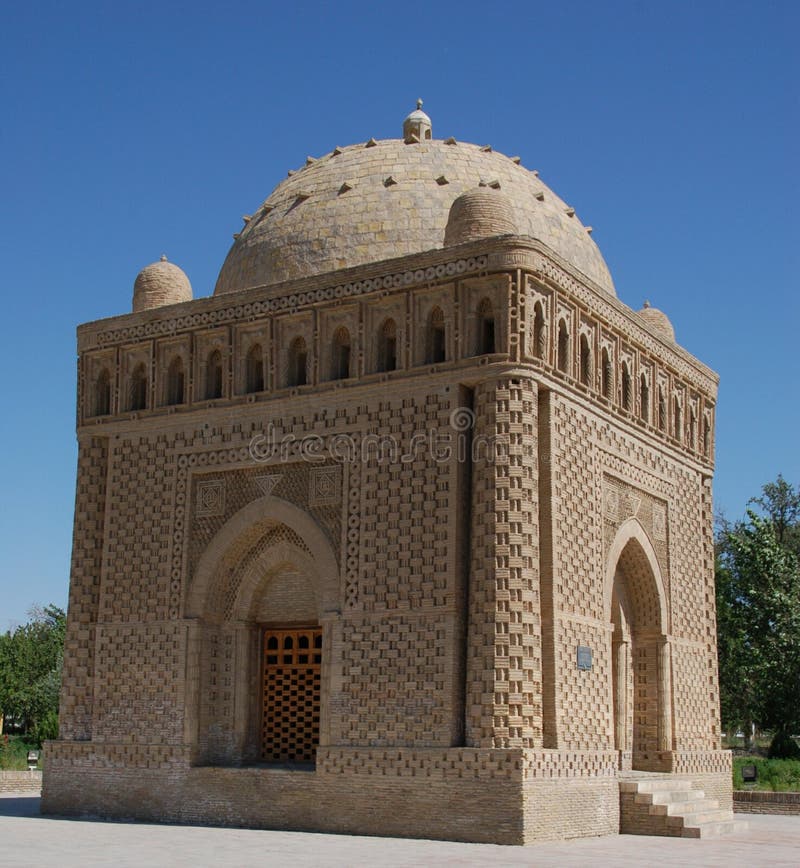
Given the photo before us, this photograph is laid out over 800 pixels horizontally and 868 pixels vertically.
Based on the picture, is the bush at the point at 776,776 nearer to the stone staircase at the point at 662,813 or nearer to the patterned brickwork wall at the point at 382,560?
the stone staircase at the point at 662,813

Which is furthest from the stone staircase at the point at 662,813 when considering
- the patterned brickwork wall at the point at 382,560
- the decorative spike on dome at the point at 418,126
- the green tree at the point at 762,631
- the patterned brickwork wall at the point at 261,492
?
the green tree at the point at 762,631

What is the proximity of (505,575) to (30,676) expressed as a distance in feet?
111

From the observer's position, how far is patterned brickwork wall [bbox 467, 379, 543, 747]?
13.3 m

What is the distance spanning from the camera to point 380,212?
1683cm

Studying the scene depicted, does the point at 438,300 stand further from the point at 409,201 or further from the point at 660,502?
the point at 660,502

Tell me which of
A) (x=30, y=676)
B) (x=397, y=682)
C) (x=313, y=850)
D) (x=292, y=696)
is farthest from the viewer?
(x=30, y=676)

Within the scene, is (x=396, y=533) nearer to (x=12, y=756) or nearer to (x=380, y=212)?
(x=380, y=212)

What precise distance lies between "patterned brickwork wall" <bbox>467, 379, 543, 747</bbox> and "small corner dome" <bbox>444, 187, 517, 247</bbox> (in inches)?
74.5

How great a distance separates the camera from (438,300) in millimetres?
14828

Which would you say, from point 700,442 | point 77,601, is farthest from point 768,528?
point 77,601

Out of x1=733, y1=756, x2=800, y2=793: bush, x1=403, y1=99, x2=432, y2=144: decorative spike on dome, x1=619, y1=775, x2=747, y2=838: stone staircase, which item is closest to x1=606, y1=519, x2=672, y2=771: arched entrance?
x1=619, y1=775, x2=747, y2=838: stone staircase

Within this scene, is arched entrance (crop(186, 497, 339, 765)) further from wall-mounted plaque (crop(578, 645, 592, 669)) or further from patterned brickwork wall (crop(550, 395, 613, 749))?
wall-mounted plaque (crop(578, 645, 592, 669))

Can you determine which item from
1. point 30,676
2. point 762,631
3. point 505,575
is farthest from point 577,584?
point 30,676

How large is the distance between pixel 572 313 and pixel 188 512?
212 inches
